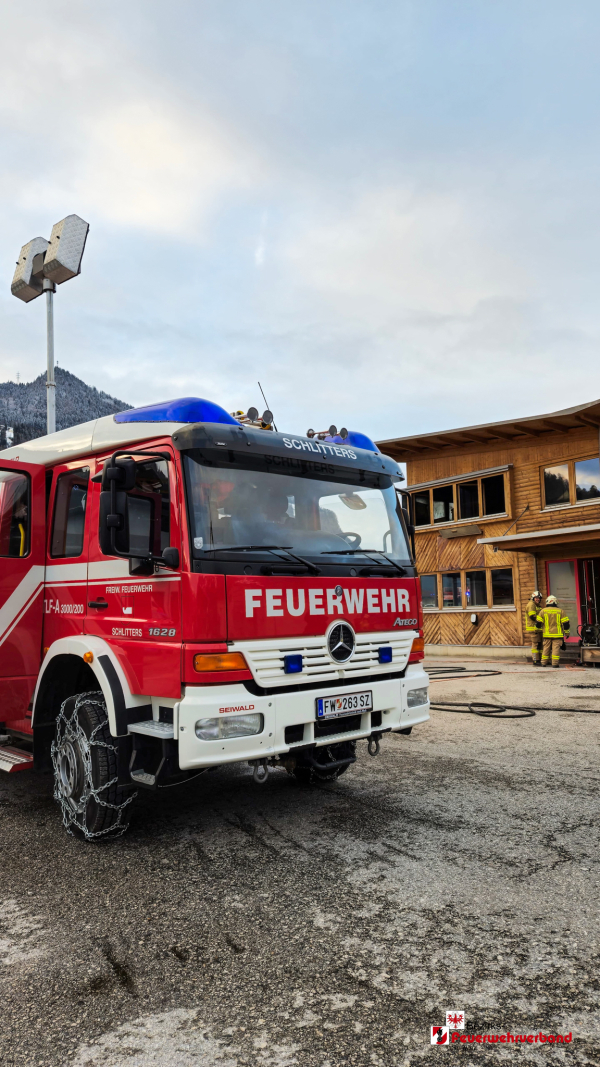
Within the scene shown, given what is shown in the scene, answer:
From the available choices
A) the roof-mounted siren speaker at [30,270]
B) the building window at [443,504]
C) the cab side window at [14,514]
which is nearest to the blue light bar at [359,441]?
the cab side window at [14,514]

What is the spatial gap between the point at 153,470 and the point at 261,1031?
9.82 ft

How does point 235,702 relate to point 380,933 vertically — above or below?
above

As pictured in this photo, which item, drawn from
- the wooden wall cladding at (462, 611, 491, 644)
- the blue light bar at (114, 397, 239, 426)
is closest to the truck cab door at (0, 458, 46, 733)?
the blue light bar at (114, 397, 239, 426)

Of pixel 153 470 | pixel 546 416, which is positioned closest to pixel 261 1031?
pixel 153 470

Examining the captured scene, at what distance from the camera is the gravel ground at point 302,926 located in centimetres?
247

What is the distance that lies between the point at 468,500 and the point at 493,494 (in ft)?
3.37

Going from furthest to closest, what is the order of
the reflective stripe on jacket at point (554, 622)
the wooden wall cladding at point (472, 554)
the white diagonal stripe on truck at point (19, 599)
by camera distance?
1. the wooden wall cladding at point (472, 554)
2. the reflective stripe on jacket at point (554, 622)
3. the white diagonal stripe on truck at point (19, 599)

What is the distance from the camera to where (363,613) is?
4750 millimetres

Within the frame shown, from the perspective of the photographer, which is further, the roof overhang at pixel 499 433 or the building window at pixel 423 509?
the building window at pixel 423 509

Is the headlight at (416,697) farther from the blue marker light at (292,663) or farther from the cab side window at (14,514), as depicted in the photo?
the cab side window at (14,514)

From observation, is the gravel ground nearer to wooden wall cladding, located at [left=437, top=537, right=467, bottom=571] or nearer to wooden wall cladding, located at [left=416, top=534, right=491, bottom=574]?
wooden wall cladding, located at [left=416, top=534, right=491, bottom=574]

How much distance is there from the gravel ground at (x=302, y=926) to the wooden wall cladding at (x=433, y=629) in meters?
16.9

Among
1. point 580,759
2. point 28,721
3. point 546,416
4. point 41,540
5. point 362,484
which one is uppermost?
point 546,416

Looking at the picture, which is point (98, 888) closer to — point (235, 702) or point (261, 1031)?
point (235, 702)
